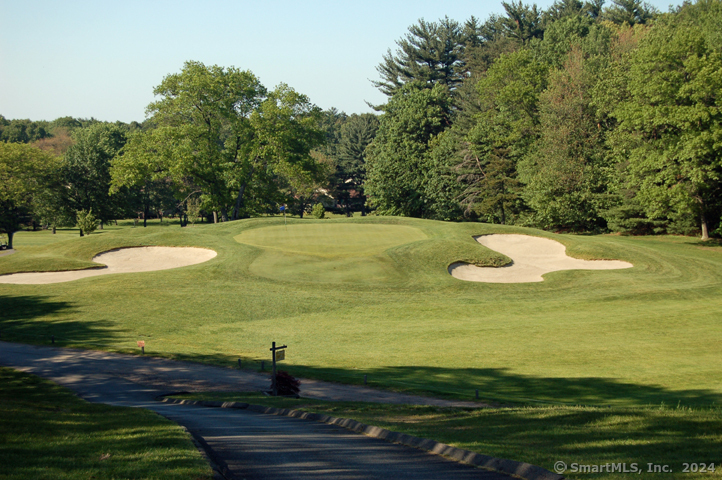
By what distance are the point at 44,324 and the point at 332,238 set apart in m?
17.7

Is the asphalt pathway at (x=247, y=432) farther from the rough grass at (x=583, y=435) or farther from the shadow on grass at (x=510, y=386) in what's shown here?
the shadow on grass at (x=510, y=386)

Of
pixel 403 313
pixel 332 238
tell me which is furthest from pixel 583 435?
pixel 332 238

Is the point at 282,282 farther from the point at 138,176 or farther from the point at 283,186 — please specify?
the point at 283,186

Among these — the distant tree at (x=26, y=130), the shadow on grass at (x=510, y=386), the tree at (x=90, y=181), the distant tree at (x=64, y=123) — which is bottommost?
the shadow on grass at (x=510, y=386)

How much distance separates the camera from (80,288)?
26531 millimetres

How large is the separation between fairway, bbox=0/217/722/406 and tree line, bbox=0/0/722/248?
11.1m

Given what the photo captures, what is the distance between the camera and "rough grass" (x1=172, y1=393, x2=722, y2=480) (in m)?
5.65

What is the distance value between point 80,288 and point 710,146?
42015mm

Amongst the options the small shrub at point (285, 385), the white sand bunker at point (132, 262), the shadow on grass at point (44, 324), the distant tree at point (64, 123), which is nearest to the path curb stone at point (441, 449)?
the small shrub at point (285, 385)

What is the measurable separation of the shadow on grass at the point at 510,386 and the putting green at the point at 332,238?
1531 cm

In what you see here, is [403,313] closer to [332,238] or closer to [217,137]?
[332,238]

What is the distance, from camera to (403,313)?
77.7 ft

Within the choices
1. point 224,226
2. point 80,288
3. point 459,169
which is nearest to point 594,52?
point 459,169

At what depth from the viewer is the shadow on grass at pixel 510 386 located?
12.9 meters
